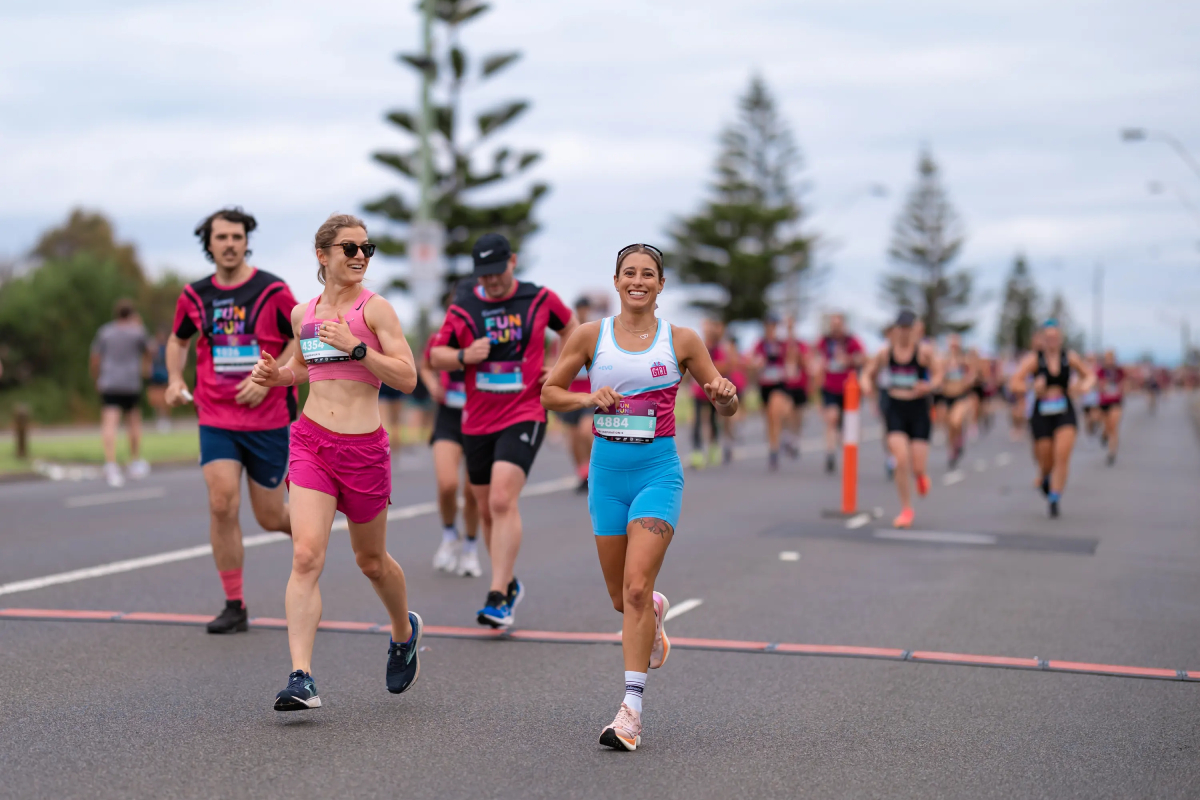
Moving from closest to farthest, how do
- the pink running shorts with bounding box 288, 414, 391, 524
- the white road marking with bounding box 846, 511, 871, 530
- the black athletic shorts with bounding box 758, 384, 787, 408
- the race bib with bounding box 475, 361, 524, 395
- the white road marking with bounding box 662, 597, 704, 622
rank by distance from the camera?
1. the pink running shorts with bounding box 288, 414, 391, 524
2. the race bib with bounding box 475, 361, 524, 395
3. the white road marking with bounding box 662, 597, 704, 622
4. the white road marking with bounding box 846, 511, 871, 530
5. the black athletic shorts with bounding box 758, 384, 787, 408

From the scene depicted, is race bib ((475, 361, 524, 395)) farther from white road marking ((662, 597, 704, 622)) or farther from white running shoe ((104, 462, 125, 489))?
white running shoe ((104, 462, 125, 489))

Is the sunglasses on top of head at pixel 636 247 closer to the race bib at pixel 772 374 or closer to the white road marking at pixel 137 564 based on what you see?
the white road marking at pixel 137 564

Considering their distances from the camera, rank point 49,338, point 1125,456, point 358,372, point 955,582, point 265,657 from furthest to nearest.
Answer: point 49,338
point 1125,456
point 955,582
point 265,657
point 358,372

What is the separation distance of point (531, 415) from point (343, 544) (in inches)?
155

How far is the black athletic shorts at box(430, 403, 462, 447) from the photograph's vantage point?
9680mm

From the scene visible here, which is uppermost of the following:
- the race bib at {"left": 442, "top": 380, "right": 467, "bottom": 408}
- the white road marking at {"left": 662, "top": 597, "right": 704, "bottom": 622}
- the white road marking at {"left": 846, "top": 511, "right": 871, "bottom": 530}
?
the race bib at {"left": 442, "top": 380, "right": 467, "bottom": 408}

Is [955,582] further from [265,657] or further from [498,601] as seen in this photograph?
[265,657]

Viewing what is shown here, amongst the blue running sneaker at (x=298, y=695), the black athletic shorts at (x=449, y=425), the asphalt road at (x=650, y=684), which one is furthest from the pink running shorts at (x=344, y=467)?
the black athletic shorts at (x=449, y=425)

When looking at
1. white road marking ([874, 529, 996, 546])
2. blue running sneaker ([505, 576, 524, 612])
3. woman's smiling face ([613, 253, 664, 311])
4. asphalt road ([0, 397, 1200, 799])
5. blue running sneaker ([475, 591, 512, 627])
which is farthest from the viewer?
white road marking ([874, 529, 996, 546])

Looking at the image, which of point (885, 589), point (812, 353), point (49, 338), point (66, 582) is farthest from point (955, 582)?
point (49, 338)

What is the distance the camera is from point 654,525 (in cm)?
565

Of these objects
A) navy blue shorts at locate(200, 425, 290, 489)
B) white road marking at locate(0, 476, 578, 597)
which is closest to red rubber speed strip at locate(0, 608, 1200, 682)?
white road marking at locate(0, 476, 578, 597)

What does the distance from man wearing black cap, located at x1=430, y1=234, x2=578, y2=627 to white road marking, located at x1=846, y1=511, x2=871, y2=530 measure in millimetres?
5803

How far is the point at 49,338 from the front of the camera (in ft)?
152
